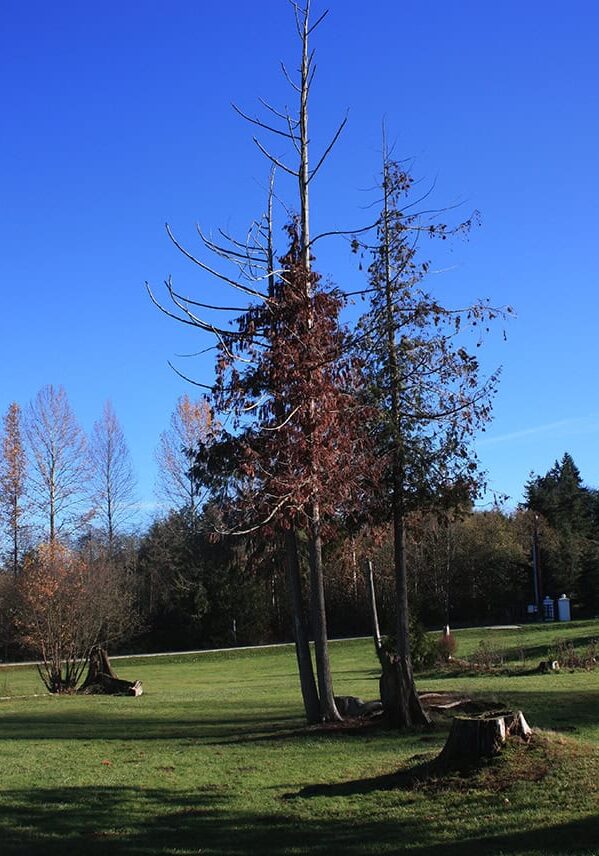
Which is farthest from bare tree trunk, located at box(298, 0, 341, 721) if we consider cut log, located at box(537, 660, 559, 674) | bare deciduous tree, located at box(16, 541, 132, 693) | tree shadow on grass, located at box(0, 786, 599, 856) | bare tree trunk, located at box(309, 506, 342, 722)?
bare deciduous tree, located at box(16, 541, 132, 693)

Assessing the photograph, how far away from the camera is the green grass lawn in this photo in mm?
6648

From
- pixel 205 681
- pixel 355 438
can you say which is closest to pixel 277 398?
pixel 355 438

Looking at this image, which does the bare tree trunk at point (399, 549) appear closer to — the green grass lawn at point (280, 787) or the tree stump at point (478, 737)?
the green grass lawn at point (280, 787)

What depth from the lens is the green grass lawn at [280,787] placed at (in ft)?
21.8

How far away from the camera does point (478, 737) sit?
8.18m

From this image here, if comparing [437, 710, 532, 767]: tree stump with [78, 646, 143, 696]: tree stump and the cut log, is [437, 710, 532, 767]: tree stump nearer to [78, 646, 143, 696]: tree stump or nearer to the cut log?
the cut log

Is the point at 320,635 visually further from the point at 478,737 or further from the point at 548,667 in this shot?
the point at 548,667

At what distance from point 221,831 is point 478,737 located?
2565 millimetres

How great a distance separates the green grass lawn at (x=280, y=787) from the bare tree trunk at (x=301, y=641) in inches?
22.9

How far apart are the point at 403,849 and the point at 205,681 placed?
88.8ft

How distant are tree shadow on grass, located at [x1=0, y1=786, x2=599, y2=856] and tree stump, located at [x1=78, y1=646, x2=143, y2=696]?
16.9 m

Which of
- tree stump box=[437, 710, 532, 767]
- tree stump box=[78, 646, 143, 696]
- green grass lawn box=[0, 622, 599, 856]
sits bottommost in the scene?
tree stump box=[78, 646, 143, 696]

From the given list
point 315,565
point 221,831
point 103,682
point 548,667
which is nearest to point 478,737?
point 221,831

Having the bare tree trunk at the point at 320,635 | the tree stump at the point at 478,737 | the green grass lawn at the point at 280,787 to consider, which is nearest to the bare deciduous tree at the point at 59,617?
the green grass lawn at the point at 280,787
